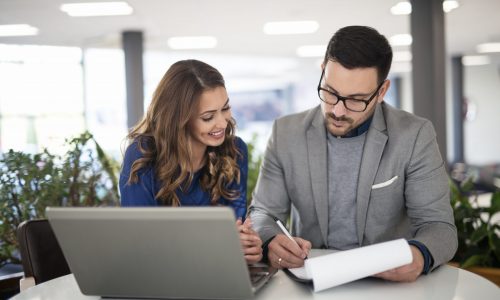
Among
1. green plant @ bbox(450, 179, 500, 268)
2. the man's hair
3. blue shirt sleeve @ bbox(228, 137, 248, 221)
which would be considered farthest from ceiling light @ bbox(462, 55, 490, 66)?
the man's hair

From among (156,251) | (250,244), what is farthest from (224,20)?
(156,251)

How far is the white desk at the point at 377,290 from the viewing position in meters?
1.28

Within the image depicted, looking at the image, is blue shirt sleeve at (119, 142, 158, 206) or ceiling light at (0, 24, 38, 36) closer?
blue shirt sleeve at (119, 142, 158, 206)

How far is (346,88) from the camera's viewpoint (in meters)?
1.79

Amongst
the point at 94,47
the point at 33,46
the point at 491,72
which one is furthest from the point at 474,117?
the point at 33,46

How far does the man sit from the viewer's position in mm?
1795

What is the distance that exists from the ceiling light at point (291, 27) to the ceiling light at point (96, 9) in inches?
84.0

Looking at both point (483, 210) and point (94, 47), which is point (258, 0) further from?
point (94, 47)

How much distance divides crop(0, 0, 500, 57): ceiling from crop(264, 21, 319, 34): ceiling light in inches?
6.0

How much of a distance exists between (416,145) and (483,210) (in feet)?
5.50

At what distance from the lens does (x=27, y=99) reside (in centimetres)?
896

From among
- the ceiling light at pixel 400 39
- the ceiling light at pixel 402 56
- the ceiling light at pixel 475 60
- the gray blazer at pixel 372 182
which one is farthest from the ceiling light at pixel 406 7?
the ceiling light at pixel 475 60

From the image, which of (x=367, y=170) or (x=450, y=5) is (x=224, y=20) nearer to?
(x=450, y=5)

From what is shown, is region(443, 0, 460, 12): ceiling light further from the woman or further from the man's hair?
the woman
